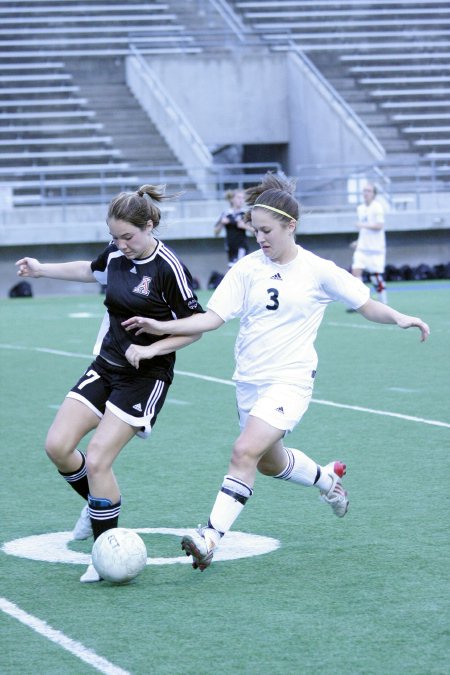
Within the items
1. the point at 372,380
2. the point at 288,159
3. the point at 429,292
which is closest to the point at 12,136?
the point at 288,159

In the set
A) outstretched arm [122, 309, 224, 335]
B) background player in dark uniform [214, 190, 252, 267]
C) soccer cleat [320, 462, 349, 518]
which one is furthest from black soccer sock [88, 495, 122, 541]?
background player in dark uniform [214, 190, 252, 267]

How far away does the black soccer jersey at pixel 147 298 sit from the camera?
5727 mm

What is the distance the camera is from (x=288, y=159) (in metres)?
33.3

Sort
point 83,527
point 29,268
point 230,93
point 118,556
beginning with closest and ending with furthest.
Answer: point 118,556 → point 83,527 → point 29,268 → point 230,93

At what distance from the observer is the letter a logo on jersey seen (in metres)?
5.72

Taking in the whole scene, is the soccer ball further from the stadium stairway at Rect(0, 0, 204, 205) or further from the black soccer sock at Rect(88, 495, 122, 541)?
the stadium stairway at Rect(0, 0, 204, 205)

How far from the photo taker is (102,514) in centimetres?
566

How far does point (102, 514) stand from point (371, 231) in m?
15.3

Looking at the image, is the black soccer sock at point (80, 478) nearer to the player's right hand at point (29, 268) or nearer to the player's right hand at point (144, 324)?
the player's right hand at point (144, 324)

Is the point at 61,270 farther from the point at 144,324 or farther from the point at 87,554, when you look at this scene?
the point at 87,554

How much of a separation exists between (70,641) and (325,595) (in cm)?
110

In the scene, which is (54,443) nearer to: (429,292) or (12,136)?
(429,292)

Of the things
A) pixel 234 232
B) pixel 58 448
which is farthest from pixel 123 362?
pixel 234 232

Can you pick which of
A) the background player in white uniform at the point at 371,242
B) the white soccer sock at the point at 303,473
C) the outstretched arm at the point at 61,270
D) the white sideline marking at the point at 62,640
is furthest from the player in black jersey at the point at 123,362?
the background player in white uniform at the point at 371,242
